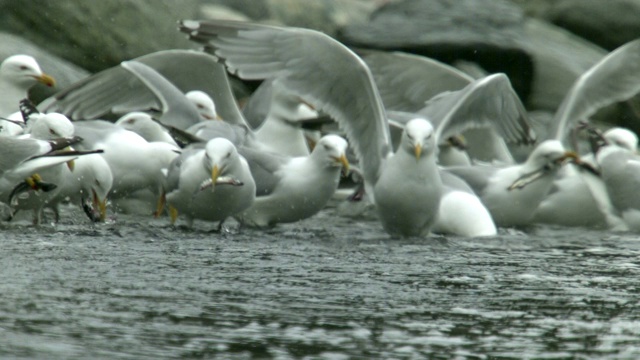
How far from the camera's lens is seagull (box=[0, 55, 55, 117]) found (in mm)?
9328

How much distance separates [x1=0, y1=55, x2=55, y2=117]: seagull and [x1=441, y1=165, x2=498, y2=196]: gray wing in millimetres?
3083

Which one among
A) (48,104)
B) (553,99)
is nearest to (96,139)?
(48,104)

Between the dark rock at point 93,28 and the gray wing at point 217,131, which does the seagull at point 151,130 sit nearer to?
the gray wing at point 217,131

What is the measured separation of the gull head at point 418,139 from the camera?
701 centimetres

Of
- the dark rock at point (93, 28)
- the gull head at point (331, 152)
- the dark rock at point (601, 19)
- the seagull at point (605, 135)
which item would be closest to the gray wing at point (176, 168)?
the gull head at point (331, 152)

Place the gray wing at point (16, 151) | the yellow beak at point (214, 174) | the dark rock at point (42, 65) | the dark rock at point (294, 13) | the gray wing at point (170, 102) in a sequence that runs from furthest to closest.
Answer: the dark rock at point (294, 13) → the dark rock at point (42, 65) → the gray wing at point (170, 102) → the yellow beak at point (214, 174) → the gray wing at point (16, 151)

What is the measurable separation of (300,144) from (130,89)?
4.56 ft

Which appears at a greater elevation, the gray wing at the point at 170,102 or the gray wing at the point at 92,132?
the gray wing at the point at 170,102

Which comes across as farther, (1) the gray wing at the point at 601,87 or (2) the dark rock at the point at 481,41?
(2) the dark rock at the point at 481,41

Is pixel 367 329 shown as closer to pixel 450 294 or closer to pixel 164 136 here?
pixel 450 294

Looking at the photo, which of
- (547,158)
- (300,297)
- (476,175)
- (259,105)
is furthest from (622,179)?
(300,297)

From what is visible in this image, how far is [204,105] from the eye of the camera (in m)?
9.50

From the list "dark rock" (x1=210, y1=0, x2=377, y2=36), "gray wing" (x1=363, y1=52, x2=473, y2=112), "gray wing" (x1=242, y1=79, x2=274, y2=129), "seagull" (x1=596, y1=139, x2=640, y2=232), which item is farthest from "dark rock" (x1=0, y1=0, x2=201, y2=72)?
"seagull" (x1=596, y1=139, x2=640, y2=232)

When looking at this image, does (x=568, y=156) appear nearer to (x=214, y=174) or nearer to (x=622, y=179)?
(x=622, y=179)
